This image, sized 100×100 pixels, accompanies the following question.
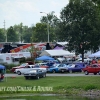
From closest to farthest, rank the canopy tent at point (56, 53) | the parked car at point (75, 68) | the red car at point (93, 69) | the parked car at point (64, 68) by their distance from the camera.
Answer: the red car at point (93, 69), the parked car at point (75, 68), the parked car at point (64, 68), the canopy tent at point (56, 53)

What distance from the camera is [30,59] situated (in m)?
70.0

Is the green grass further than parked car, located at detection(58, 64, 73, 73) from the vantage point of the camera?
No

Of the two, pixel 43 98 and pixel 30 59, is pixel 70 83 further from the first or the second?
pixel 30 59

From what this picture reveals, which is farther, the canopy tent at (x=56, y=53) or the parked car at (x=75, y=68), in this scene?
the canopy tent at (x=56, y=53)

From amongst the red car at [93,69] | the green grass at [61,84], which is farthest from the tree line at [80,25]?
the green grass at [61,84]

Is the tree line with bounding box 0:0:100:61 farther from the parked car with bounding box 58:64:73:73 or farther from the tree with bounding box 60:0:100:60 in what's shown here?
the parked car with bounding box 58:64:73:73

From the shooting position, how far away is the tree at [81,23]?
65.1 metres

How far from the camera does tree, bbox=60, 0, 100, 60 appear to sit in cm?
6506

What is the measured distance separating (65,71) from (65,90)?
1577 centimetres

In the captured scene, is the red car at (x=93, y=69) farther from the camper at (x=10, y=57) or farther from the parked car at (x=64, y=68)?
the camper at (x=10, y=57)

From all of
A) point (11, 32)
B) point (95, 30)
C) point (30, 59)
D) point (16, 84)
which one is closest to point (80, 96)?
point (16, 84)

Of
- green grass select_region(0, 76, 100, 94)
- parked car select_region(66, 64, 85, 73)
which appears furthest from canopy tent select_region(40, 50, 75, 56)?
green grass select_region(0, 76, 100, 94)

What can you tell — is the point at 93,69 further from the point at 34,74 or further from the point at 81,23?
the point at 81,23

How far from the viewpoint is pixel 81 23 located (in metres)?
65.8
